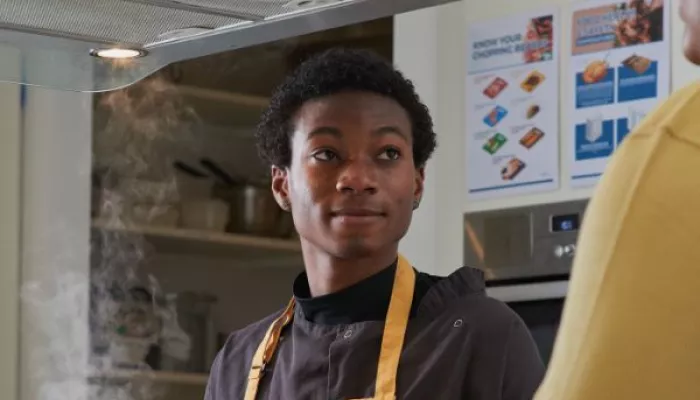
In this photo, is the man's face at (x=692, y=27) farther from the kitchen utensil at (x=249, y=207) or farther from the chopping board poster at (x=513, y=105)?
the kitchen utensil at (x=249, y=207)

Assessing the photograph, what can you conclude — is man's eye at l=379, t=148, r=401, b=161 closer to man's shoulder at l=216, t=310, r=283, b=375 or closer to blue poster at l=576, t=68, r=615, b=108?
man's shoulder at l=216, t=310, r=283, b=375

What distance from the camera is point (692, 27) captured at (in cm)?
75

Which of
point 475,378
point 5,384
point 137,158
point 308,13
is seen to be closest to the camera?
point 308,13

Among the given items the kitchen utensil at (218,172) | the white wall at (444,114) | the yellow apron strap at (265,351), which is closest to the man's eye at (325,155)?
the yellow apron strap at (265,351)

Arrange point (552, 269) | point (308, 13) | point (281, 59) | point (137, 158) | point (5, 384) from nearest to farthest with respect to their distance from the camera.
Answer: point (308, 13)
point (552, 269)
point (5, 384)
point (137, 158)
point (281, 59)

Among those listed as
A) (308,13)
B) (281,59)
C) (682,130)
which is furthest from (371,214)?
(281,59)

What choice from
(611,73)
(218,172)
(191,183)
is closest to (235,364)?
(611,73)

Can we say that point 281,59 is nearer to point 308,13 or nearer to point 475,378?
point 475,378

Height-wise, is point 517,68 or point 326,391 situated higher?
point 517,68

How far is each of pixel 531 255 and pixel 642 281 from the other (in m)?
1.99

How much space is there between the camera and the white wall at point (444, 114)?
279cm

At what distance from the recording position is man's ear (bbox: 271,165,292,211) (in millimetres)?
1692

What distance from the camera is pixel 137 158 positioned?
3.49 metres

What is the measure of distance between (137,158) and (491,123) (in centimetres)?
108
